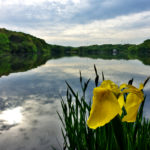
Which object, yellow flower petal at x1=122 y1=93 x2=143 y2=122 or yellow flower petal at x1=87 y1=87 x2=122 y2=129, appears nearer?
yellow flower petal at x1=87 y1=87 x2=122 y2=129

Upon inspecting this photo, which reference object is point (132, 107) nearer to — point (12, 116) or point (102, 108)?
point (102, 108)

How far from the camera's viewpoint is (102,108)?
68cm

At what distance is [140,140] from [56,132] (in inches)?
134

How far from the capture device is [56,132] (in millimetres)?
4535

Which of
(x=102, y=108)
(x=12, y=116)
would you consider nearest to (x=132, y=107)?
(x=102, y=108)

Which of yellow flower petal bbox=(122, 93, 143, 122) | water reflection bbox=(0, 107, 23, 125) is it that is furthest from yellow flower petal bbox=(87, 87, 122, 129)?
water reflection bbox=(0, 107, 23, 125)

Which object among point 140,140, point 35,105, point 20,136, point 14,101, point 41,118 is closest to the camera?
point 140,140

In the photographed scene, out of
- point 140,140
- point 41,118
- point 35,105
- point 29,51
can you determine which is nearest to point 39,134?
point 41,118

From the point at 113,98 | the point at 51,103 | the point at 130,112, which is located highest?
the point at 113,98

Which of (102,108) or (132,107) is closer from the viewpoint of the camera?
(102,108)

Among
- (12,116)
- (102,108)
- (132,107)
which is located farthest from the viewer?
(12,116)

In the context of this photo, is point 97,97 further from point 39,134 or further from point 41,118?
point 41,118

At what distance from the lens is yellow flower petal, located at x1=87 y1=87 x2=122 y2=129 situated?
2.16 feet

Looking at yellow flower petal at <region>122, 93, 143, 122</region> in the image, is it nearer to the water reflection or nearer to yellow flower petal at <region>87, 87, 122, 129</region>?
yellow flower petal at <region>87, 87, 122, 129</region>
